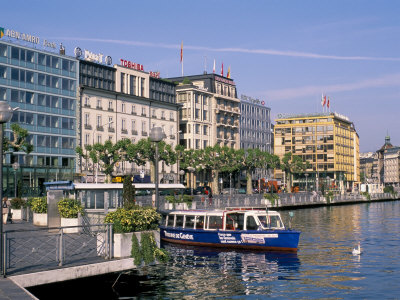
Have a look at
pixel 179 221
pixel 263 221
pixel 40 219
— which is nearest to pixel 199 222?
pixel 179 221

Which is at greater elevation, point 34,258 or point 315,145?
point 315,145

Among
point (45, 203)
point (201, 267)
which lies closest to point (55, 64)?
point (45, 203)

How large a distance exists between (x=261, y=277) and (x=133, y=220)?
409 inches

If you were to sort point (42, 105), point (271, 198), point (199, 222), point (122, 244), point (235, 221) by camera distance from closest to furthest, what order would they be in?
point (122, 244) → point (235, 221) → point (199, 222) → point (271, 198) → point (42, 105)

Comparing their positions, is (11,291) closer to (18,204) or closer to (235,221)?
(235,221)

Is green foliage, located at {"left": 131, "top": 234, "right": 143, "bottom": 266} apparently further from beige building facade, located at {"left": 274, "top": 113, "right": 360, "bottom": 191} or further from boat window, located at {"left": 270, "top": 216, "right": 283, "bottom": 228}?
beige building facade, located at {"left": 274, "top": 113, "right": 360, "bottom": 191}

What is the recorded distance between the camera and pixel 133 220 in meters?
20.6

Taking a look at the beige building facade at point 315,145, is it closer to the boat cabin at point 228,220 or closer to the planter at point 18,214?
the boat cabin at point 228,220

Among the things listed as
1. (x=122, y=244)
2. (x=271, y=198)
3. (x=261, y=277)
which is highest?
(x=271, y=198)

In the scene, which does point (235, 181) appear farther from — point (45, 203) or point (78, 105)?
point (45, 203)

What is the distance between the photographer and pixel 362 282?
87.3 feet

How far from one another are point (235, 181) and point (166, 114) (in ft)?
107

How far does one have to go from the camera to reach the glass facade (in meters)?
83.9

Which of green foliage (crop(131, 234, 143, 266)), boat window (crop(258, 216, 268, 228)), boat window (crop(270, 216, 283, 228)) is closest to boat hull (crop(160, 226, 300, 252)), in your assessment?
boat window (crop(258, 216, 268, 228))
